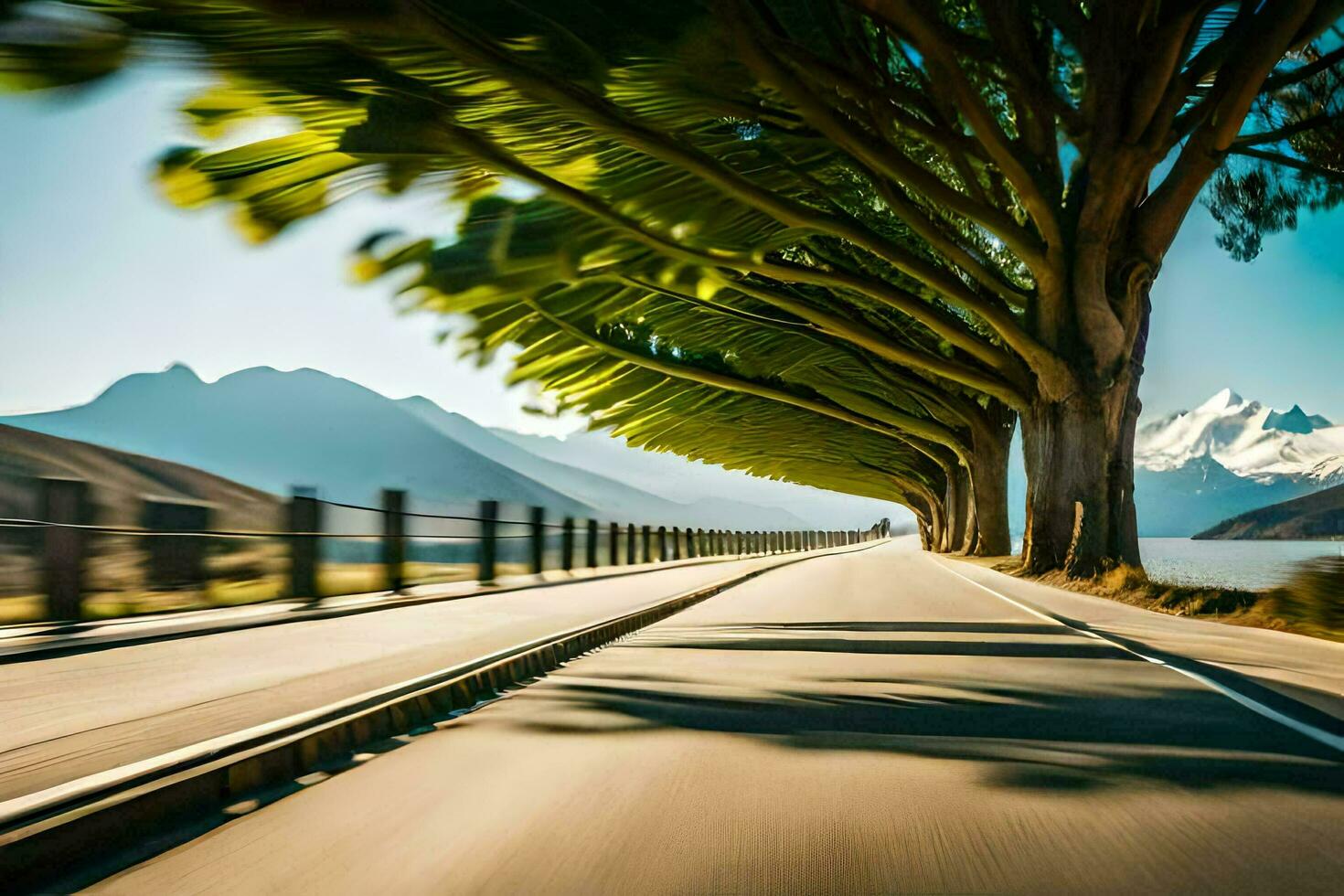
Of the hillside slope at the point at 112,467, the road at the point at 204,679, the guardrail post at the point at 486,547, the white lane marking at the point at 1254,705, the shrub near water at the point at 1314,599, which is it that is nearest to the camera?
the road at the point at 204,679

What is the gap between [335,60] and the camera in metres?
12.6

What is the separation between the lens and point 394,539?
18.5 m

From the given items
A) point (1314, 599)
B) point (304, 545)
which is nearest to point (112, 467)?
point (304, 545)

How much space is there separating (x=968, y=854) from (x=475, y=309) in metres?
23.1

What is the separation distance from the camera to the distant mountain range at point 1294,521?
44.4 meters

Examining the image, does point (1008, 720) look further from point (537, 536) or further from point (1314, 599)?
point (537, 536)

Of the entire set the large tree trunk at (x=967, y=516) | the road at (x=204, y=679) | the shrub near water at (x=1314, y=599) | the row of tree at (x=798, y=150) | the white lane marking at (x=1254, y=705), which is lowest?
the white lane marking at (x=1254, y=705)

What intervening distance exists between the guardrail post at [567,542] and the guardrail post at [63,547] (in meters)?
16.8

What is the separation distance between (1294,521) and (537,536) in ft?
192

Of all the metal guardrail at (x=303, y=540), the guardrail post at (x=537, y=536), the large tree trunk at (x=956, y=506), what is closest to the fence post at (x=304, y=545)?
the metal guardrail at (x=303, y=540)

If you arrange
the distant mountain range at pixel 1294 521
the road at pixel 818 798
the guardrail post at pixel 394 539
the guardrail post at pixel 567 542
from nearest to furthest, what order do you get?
the road at pixel 818 798 < the guardrail post at pixel 394 539 < the guardrail post at pixel 567 542 < the distant mountain range at pixel 1294 521

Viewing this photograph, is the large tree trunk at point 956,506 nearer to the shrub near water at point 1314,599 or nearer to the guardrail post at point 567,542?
the guardrail post at point 567,542

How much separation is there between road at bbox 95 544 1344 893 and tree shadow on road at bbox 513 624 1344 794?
3 centimetres

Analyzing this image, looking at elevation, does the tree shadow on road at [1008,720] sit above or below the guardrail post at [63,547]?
below
